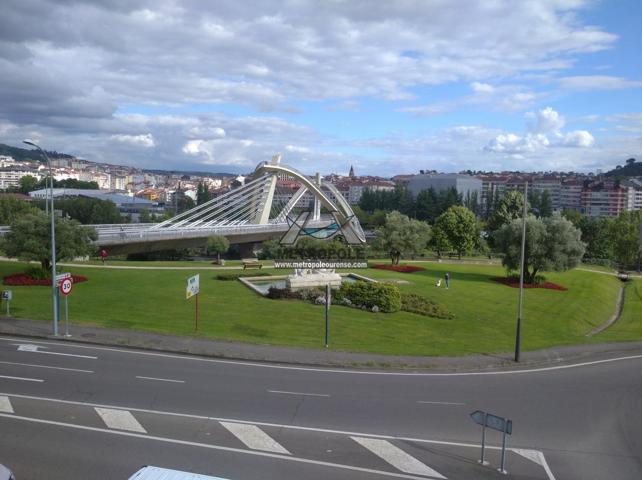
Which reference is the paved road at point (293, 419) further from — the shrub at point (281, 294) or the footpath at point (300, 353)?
the shrub at point (281, 294)

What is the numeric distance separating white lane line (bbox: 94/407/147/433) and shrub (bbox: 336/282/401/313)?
63.3 feet

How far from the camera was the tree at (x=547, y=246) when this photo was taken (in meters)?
46.0

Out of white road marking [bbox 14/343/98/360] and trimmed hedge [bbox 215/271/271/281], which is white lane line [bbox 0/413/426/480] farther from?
trimmed hedge [bbox 215/271/271/281]

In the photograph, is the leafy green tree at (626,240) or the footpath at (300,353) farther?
the leafy green tree at (626,240)

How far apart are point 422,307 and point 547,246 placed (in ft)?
61.3

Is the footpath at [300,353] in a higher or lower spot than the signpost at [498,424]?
lower

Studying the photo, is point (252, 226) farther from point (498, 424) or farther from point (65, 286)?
point (498, 424)

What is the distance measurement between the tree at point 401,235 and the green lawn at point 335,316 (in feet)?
32.1

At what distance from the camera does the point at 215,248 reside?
58.8 m

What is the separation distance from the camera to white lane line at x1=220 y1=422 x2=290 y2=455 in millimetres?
13258

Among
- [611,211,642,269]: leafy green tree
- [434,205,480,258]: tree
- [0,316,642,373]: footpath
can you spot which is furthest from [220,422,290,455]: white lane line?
[611,211,642,269]: leafy green tree

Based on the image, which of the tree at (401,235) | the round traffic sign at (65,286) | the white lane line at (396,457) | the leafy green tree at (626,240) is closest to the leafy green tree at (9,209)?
the tree at (401,235)

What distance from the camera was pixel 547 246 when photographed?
46.5 metres

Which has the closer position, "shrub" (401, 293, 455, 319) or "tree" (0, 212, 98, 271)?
"shrub" (401, 293, 455, 319)
